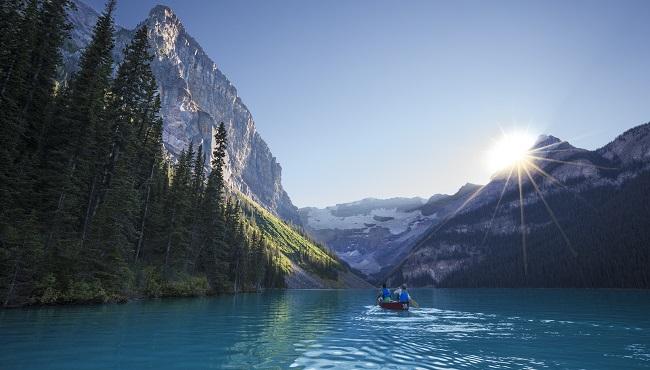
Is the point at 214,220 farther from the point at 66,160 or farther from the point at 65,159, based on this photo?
the point at 65,159

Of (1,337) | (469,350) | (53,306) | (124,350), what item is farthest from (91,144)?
(469,350)

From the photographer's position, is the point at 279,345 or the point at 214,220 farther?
the point at 214,220

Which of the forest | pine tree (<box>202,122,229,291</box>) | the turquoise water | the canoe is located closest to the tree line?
the forest

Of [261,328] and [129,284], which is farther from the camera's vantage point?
[129,284]

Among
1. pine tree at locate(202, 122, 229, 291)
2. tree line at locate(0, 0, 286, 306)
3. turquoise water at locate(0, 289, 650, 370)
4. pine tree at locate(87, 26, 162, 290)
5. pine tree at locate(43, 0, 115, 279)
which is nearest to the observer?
turquoise water at locate(0, 289, 650, 370)

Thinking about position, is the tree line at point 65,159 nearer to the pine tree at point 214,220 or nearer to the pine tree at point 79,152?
the pine tree at point 79,152

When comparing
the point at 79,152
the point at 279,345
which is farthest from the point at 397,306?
the point at 79,152

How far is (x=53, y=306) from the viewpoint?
32.6 meters

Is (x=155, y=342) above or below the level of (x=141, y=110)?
below

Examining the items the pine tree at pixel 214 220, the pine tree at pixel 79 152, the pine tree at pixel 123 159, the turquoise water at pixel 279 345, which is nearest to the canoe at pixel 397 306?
the turquoise water at pixel 279 345

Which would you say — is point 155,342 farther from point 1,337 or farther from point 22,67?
point 22,67

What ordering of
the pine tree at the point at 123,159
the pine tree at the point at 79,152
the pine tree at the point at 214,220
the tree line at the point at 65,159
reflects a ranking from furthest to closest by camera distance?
the pine tree at the point at 214,220, the pine tree at the point at 123,159, the pine tree at the point at 79,152, the tree line at the point at 65,159

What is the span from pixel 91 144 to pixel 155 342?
25.1 metres

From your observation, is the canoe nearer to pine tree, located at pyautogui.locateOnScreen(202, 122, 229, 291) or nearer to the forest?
the forest
